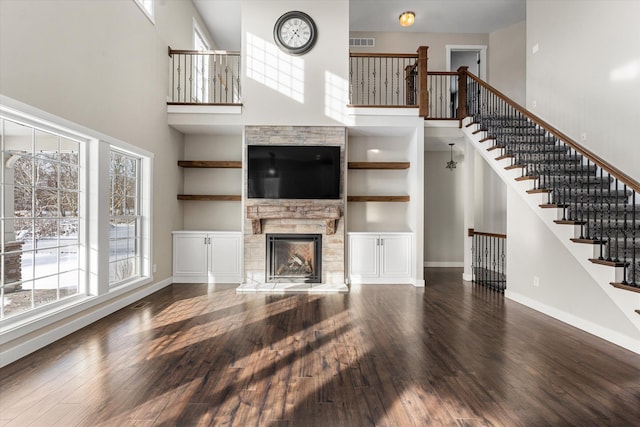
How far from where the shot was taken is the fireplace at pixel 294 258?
5648mm

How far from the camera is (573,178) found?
183 inches

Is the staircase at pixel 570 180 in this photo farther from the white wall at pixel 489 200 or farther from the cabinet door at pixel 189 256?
the cabinet door at pixel 189 256

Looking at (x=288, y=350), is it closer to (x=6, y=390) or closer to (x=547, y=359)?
(x=6, y=390)

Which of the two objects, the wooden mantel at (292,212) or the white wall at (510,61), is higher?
the white wall at (510,61)

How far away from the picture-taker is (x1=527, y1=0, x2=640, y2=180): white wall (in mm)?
3988

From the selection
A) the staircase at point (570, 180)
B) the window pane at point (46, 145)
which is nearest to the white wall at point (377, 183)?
the staircase at point (570, 180)

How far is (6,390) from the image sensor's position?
229cm

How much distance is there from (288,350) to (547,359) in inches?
91.1

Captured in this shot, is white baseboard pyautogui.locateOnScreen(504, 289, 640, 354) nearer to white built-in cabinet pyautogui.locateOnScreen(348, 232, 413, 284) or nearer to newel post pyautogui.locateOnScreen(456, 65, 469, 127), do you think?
white built-in cabinet pyautogui.locateOnScreen(348, 232, 413, 284)

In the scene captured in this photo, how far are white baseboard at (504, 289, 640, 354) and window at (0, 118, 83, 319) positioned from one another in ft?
18.8

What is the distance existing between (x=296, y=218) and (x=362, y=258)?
4.64 feet

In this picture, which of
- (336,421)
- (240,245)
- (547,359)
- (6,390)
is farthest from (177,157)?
(547,359)

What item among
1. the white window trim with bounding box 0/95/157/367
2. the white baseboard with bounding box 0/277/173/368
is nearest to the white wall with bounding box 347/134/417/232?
the white window trim with bounding box 0/95/157/367

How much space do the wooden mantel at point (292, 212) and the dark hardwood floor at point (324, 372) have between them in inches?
71.0
